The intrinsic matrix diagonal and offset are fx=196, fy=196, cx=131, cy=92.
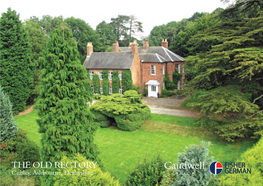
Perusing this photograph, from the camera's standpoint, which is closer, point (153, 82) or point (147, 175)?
point (147, 175)

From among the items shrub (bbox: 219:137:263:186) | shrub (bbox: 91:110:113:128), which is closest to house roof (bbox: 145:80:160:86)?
shrub (bbox: 91:110:113:128)

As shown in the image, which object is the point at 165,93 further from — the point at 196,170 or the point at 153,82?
the point at 196,170

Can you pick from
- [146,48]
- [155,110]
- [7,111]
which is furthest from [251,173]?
[146,48]

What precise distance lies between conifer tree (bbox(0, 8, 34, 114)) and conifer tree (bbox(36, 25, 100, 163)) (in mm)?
17753

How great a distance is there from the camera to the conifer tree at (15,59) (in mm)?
22938

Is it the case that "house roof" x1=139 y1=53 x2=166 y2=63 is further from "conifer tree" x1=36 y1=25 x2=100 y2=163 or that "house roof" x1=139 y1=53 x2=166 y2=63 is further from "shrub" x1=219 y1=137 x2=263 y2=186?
"shrub" x1=219 y1=137 x2=263 y2=186

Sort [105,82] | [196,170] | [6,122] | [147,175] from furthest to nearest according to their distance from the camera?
[105,82]
[6,122]
[147,175]
[196,170]

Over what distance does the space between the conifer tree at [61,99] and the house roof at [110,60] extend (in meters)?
22.6

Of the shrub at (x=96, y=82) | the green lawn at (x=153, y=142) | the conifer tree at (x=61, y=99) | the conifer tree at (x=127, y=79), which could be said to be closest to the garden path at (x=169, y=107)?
the green lawn at (x=153, y=142)

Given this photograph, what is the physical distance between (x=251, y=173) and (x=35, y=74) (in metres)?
27.6

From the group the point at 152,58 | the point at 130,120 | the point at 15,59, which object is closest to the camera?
the point at 130,120

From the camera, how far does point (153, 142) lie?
16.6 meters

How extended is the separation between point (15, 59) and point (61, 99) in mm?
18612

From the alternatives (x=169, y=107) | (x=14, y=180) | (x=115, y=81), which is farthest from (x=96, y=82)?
(x=14, y=180)
